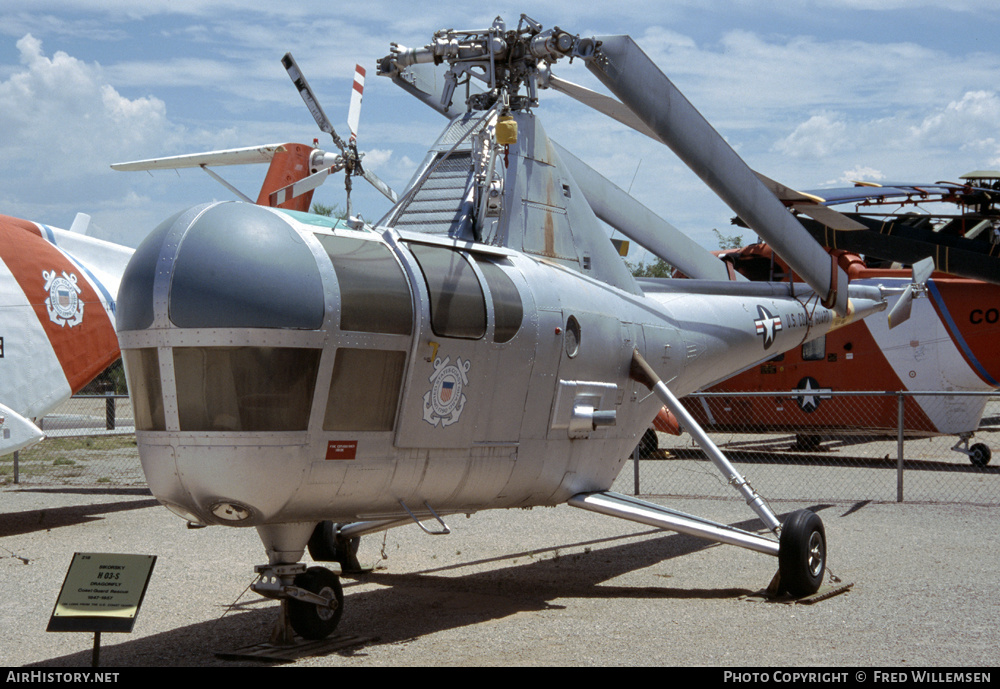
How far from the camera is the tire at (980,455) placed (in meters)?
16.8

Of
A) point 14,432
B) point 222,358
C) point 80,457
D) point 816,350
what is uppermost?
point 222,358

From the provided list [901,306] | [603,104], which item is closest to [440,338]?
[603,104]

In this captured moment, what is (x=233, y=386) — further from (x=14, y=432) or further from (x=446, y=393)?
(x=14, y=432)

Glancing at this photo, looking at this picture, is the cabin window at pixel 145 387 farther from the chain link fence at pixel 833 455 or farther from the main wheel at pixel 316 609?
the chain link fence at pixel 833 455

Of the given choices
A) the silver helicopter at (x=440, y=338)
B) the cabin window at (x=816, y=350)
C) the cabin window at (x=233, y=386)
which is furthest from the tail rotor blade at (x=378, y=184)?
the cabin window at (x=816, y=350)

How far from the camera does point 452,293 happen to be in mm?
6516

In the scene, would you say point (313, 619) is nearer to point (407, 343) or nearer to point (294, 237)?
point (407, 343)

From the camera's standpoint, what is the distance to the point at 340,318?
19.1 feet

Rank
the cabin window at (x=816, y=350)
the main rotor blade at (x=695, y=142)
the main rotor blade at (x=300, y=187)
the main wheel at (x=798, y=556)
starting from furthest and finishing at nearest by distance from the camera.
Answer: the cabin window at (x=816, y=350) → the main wheel at (x=798, y=556) → the main rotor blade at (x=300, y=187) → the main rotor blade at (x=695, y=142)

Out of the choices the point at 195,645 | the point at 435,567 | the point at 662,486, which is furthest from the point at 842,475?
the point at 195,645

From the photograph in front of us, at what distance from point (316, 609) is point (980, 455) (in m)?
14.2

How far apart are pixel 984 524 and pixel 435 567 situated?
6.58m

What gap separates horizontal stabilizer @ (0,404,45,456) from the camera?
10945 mm

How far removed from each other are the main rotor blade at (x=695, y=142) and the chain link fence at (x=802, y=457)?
16.6 ft
